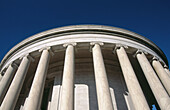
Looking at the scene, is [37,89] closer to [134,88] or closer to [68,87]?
[68,87]

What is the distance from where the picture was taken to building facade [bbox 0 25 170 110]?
38.0 meters

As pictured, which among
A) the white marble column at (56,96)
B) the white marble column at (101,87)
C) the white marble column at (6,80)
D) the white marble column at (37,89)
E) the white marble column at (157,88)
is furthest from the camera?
the white marble column at (6,80)

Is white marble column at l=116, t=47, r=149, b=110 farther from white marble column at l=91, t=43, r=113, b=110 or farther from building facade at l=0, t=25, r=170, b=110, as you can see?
white marble column at l=91, t=43, r=113, b=110

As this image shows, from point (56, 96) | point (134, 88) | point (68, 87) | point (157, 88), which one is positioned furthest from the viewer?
point (56, 96)

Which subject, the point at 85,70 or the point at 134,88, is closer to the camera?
the point at 134,88

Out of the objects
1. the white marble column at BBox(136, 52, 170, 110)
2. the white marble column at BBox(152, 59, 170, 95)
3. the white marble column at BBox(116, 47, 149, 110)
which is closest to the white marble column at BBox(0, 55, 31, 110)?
the white marble column at BBox(116, 47, 149, 110)

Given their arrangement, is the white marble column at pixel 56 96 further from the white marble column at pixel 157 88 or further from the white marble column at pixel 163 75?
the white marble column at pixel 163 75

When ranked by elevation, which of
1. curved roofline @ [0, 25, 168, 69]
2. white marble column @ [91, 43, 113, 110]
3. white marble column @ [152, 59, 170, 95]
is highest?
curved roofline @ [0, 25, 168, 69]

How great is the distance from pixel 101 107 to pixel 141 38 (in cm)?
4130

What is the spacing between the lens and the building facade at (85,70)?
37969 mm

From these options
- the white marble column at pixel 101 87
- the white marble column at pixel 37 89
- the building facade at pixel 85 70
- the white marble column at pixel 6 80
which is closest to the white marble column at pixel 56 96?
the building facade at pixel 85 70

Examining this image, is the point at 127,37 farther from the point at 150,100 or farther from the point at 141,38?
the point at 150,100

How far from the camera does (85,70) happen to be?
6228 cm

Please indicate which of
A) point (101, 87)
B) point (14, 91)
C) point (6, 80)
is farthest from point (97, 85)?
point (6, 80)
